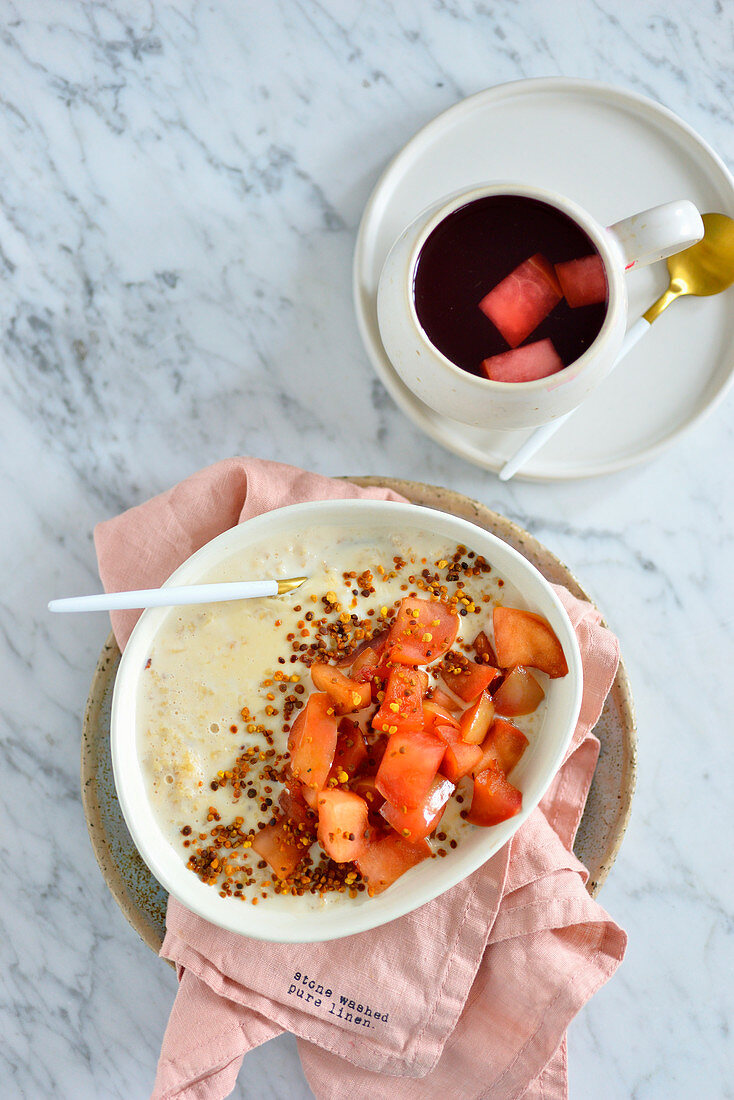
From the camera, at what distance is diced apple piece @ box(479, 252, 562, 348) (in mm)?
940

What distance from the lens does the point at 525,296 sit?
94 centimetres

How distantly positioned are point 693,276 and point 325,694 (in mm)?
694

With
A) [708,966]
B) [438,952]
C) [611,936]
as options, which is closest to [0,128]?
[438,952]

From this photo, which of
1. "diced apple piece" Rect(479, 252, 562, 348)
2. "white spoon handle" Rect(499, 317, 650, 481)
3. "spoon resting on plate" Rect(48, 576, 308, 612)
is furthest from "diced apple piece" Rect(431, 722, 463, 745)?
"diced apple piece" Rect(479, 252, 562, 348)

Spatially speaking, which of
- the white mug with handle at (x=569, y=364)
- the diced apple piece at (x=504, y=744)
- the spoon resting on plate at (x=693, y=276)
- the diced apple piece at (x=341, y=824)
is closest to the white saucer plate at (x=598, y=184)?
the spoon resting on plate at (x=693, y=276)

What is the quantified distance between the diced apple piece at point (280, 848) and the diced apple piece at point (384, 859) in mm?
71

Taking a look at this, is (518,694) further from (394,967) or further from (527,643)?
(394,967)

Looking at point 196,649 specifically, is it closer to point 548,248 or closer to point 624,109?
point 548,248

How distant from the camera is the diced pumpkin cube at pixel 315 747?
3.04 ft

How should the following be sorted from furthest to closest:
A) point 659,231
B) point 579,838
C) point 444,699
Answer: point 579,838, point 444,699, point 659,231

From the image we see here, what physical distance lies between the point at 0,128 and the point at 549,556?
953 millimetres

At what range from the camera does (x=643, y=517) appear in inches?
46.9

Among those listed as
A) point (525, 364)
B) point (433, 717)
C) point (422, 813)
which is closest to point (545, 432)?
point (525, 364)

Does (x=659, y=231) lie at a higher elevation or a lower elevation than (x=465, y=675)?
higher
